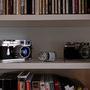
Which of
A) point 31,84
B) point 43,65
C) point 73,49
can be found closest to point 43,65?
point 43,65

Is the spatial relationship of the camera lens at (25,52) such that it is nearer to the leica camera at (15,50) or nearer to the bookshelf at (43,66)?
the leica camera at (15,50)

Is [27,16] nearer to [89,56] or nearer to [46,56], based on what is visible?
[46,56]

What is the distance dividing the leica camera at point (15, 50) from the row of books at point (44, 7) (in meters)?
0.18

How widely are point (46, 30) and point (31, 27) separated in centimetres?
9

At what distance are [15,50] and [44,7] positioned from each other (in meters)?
0.26

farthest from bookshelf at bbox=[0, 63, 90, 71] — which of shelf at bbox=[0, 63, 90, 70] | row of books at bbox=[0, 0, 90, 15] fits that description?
row of books at bbox=[0, 0, 90, 15]

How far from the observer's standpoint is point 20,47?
105cm

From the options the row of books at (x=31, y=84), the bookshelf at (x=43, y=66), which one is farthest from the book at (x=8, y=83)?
the bookshelf at (x=43, y=66)

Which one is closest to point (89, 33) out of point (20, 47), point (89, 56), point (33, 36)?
point (89, 56)

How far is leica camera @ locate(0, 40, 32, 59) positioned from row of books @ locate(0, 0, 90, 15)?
179 millimetres

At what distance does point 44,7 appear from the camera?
970 millimetres

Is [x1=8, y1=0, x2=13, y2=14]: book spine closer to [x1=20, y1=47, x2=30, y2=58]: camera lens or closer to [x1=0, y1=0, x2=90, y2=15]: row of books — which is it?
[x1=0, y1=0, x2=90, y2=15]: row of books

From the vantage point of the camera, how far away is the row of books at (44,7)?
0.97m

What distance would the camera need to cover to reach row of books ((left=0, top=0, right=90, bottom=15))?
966 mm
